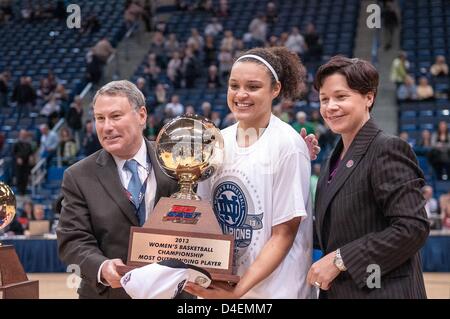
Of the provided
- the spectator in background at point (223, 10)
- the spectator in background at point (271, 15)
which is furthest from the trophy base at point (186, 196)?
the spectator in background at point (223, 10)

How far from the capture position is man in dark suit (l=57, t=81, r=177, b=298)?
2.12 metres

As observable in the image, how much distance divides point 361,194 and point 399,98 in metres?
8.51

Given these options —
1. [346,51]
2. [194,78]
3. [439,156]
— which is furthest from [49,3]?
[439,156]

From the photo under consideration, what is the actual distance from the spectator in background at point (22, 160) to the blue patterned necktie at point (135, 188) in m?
8.18

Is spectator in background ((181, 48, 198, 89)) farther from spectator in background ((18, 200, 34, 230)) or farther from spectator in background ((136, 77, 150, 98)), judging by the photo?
spectator in background ((18, 200, 34, 230))

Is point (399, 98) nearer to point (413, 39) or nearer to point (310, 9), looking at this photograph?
point (413, 39)

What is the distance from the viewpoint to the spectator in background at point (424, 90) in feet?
32.1

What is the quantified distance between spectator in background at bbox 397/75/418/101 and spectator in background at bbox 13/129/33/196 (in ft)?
18.7

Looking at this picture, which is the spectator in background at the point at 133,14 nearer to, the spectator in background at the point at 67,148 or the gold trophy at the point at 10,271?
the spectator in background at the point at 67,148

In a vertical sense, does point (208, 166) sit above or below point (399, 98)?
below

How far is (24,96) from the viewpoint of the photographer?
11.7 m

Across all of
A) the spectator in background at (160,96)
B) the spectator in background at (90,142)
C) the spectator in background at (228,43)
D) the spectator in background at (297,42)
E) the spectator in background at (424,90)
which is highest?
the spectator in background at (228,43)

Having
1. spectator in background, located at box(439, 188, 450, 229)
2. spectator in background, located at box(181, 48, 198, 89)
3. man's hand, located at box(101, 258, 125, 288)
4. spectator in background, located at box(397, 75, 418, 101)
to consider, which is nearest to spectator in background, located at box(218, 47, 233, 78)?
spectator in background, located at box(181, 48, 198, 89)
